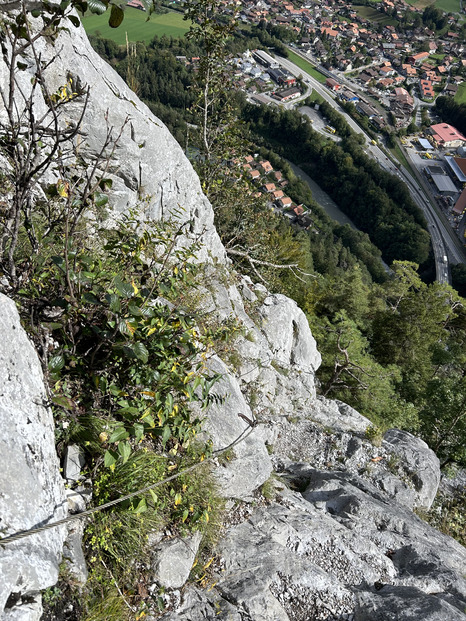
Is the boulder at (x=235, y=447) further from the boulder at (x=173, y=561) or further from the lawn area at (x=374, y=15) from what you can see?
the lawn area at (x=374, y=15)

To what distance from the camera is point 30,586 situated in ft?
7.45

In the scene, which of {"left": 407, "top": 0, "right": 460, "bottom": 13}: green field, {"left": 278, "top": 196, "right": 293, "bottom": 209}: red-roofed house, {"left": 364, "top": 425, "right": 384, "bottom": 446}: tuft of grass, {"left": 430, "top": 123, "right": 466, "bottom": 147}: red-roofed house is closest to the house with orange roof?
{"left": 430, "top": 123, "right": 466, "bottom": 147}: red-roofed house

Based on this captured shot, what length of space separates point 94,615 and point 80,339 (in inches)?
81.9

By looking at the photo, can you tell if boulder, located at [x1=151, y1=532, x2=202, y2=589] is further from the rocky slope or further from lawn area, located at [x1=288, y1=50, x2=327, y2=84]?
lawn area, located at [x1=288, y1=50, x2=327, y2=84]

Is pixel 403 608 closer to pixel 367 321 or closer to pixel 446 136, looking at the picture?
pixel 367 321

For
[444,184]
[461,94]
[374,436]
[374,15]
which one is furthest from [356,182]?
[374,15]

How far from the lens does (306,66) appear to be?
10231 cm

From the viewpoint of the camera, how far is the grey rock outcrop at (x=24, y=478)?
2240 mm

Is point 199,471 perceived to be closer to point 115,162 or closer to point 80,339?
point 80,339

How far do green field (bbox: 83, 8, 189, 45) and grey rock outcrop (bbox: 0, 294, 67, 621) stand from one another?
87.2m

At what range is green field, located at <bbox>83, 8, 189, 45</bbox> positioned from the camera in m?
75.4

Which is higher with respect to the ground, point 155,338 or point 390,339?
point 155,338

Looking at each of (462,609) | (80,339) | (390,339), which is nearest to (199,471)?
(80,339)

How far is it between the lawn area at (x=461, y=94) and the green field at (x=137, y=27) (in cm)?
7045
